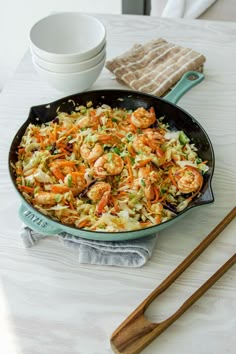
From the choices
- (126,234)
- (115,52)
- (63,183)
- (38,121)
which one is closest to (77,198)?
(63,183)

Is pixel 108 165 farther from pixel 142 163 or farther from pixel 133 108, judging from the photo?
pixel 133 108

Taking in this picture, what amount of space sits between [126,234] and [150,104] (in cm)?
43

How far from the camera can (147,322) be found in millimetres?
836

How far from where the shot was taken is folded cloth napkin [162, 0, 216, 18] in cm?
199

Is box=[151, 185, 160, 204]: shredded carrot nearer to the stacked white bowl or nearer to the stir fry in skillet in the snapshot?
the stir fry in skillet

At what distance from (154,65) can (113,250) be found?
0.71m

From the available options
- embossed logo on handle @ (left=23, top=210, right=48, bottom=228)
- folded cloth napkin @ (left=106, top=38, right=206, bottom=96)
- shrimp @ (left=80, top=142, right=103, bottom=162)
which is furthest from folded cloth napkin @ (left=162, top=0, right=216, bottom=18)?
embossed logo on handle @ (left=23, top=210, right=48, bottom=228)

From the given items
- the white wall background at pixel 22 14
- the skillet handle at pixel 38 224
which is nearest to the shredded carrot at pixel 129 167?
the skillet handle at pixel 38 224

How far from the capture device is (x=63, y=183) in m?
1.02

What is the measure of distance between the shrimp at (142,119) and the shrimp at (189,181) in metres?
0.19

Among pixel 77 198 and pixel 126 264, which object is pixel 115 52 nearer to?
pixel 77 198

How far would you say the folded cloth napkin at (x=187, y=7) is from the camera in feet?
6.51

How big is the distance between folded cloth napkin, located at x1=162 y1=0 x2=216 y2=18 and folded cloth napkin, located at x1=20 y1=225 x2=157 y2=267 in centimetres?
133

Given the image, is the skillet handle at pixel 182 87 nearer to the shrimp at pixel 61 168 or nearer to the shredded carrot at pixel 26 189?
the shrimp at pixel 61 168
